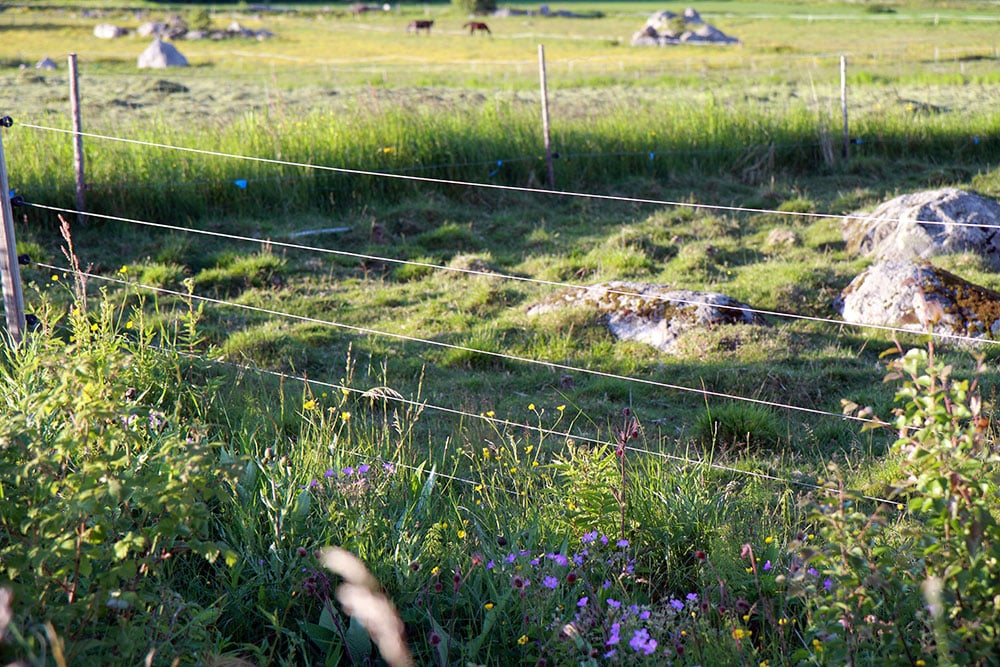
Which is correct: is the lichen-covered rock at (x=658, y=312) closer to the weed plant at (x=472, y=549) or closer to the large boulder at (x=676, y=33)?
the weed plant at (x=472, y=549)

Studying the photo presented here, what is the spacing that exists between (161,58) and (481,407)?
3645 centimetres

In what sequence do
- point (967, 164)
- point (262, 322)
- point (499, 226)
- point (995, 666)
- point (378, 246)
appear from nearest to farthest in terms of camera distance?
point (995, 666), point (262, 322), point (378, 246), point (499, 226), point (967, 164)

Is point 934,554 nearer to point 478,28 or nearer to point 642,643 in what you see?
point 642,643

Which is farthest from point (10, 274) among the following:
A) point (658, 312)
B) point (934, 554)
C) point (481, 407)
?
point (934, 554)

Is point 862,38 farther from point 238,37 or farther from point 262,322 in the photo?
point 262,322

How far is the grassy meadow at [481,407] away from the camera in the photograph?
226cm

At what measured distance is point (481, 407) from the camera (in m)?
5.01

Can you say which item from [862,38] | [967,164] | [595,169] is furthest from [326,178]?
[862,38]

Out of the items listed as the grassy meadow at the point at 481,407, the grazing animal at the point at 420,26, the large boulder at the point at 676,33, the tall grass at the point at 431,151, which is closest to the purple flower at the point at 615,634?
the grassy meadow at the point at 481,407

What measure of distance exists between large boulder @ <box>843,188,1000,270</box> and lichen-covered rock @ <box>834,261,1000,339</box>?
1.25 metres

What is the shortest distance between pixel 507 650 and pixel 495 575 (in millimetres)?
295

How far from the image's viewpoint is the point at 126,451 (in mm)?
2713

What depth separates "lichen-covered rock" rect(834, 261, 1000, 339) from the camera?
6004mm

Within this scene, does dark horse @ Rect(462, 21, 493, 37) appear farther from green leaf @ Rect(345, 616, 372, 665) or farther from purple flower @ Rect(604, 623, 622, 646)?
purple flower @ Rect(604, 623, 622, 646)
